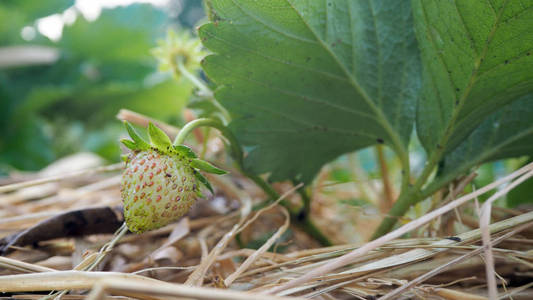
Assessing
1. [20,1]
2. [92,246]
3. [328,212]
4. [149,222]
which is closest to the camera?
[149,222]

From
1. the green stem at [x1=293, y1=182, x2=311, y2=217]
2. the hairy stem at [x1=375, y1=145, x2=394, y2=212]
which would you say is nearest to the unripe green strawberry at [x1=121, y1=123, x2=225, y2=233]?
the green stem at [x1=293, y1=182, x2=311, y2=217]

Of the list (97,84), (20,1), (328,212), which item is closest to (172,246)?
(328,212)

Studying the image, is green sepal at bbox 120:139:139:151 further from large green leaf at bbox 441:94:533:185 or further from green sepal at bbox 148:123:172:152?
large green leaf at bbox 441:94:533:185

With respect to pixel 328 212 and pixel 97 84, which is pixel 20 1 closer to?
pixel 97 84

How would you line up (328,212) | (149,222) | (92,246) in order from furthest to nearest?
(328,212), (92,246), (149,222)

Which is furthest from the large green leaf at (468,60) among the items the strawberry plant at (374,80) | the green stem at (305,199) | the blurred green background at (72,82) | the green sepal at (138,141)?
the blurred green background at (72,82)

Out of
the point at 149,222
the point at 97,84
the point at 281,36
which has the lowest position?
the point at 149,222

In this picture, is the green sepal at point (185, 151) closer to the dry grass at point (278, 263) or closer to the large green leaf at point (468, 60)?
the dry grass at point (278, 263)
